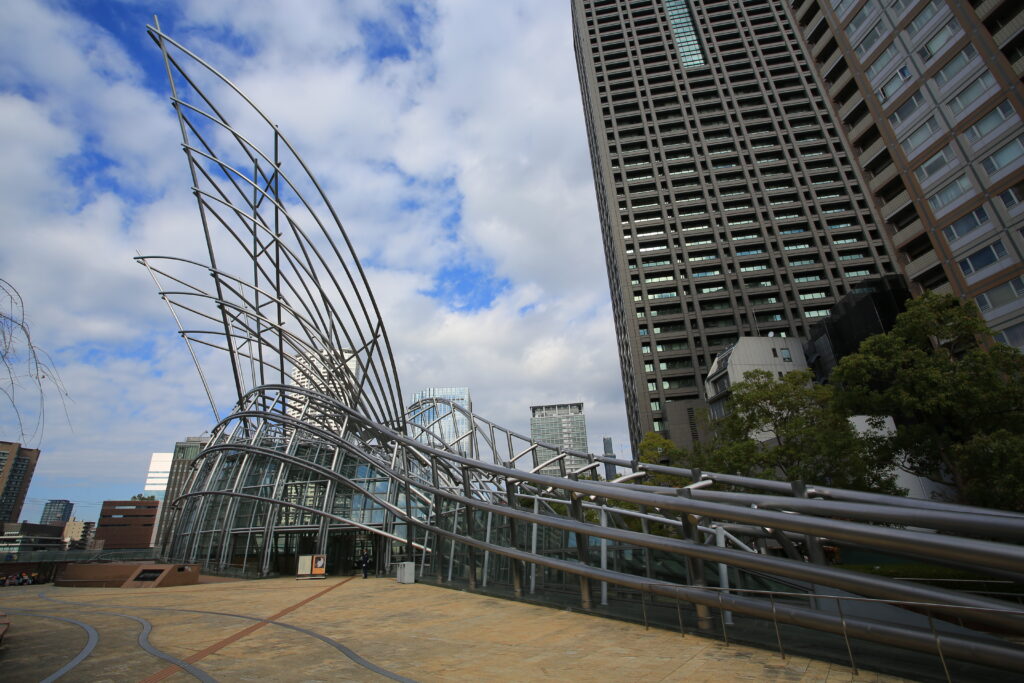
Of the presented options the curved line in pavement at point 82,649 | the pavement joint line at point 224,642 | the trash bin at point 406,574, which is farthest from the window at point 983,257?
the curved line in pavement at point 82,649

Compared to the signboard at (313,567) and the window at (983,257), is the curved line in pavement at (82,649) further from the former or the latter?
the window at (983,257)

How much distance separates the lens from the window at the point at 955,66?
30281 millimetres

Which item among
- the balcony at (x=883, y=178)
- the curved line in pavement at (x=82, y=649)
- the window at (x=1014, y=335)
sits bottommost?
the curved line in pavement at (x=82, y=649)

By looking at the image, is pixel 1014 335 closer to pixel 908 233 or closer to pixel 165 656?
pixel 908 233

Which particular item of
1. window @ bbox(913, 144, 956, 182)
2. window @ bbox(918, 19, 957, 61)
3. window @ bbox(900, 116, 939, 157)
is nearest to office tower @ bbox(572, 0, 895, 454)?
window @ bbox(913, 144, 956, 182)

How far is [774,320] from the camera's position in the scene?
243 feet

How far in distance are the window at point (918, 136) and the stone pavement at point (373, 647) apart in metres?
38.9

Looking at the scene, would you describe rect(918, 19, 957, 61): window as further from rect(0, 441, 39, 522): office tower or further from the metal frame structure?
rect(0, 441, 39, 522): office tower

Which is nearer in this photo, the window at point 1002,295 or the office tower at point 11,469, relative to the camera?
the office tower at point 11,469

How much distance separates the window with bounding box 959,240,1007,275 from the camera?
28.5 meters

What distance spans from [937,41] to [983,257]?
14.9 m

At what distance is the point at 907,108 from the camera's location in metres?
34.5

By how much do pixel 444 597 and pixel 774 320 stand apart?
237ft

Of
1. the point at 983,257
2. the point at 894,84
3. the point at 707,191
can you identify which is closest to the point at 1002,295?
the point at 983,257
